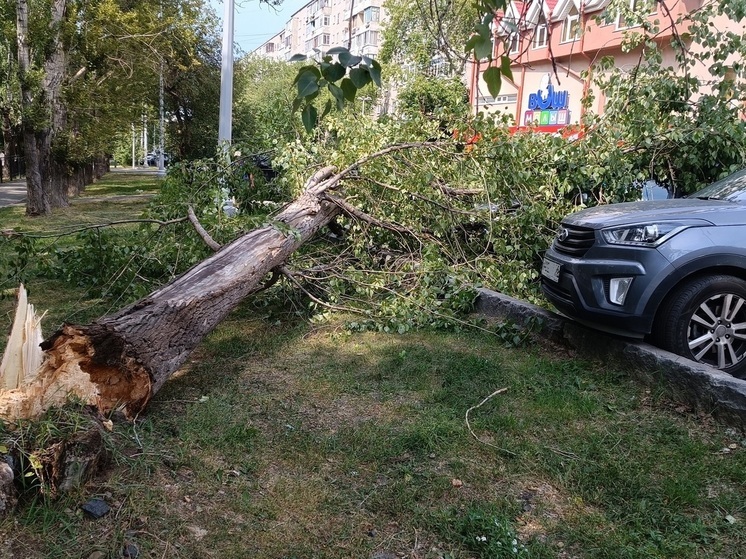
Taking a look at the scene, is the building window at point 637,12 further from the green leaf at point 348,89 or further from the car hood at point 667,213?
the green leaf at point 348,89

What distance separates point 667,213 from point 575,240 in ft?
2.30

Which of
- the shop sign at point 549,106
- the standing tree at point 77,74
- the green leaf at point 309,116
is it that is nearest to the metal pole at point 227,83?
the standing tree at point 77,74

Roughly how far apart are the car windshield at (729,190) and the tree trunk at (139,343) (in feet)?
12.3

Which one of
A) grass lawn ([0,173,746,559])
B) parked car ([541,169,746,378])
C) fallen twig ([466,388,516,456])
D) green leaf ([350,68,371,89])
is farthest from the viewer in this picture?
parked car ([541,169,746,378])

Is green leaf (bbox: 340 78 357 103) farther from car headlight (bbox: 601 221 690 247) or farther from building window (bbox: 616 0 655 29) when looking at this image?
building window (bbox: 616 0 655 29)

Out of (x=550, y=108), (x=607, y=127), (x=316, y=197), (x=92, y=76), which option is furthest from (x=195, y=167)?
(x=550, y=108)

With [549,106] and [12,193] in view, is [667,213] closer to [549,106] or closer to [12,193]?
[12,193]

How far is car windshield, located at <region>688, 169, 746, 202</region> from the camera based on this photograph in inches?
205

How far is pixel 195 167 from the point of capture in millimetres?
7977

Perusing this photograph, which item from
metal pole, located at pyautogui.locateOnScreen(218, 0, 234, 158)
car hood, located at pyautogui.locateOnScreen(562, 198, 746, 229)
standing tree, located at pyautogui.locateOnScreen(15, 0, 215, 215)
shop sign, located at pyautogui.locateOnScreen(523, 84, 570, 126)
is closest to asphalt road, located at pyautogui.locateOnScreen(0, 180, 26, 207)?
standing tree, located at pyautogui.locateOnScreen(15, 0, 215, 215)

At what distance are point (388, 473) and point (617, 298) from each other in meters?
2.29

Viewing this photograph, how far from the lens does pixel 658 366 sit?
4.52 meters

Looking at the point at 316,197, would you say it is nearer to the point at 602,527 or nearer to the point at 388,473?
the point at 388,473

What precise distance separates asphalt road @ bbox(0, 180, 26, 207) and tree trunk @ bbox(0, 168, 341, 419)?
16.6 meters
